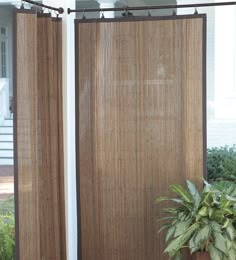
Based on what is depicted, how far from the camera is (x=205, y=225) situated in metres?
2.97

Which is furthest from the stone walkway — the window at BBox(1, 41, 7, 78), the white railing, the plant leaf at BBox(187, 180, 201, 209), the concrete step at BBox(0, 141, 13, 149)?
the window at BBox(1, 41, 7, 78)

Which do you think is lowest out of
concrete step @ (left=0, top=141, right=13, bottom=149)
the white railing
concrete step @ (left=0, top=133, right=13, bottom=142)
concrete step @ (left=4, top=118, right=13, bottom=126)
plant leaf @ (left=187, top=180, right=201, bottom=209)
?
plant leaf @ (left=187, top=180, right=201, bottom=209)

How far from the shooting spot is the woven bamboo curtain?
111 inches

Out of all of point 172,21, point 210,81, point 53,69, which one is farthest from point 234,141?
point 53,69

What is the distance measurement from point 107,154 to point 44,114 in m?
0.56

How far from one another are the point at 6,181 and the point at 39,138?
89.1 inches

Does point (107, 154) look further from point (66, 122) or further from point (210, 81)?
point (210, 81)

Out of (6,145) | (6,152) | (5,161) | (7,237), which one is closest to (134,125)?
(7,237)

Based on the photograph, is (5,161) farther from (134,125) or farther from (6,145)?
(134,125)

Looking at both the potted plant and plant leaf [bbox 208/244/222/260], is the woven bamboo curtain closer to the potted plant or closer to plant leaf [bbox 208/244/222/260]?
the potted plant

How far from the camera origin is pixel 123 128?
135 inches

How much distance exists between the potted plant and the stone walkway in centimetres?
205

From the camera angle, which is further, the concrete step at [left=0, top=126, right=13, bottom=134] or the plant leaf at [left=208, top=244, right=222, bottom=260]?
the concrete step at [left=0, top=126, right=13, bottom=134]

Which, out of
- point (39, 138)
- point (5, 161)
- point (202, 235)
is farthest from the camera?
point (5, 161)
